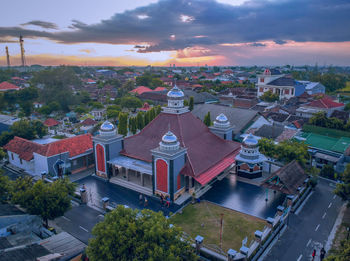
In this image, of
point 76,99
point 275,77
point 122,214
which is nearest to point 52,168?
point 122,214

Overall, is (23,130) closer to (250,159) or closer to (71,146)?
(71,146)

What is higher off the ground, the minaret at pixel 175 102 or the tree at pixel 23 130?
the minaret at pixel 175 102

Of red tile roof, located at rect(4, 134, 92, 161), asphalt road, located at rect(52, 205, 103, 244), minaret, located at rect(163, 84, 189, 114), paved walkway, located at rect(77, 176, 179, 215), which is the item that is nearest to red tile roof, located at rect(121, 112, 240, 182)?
minaret, located at rect(163, 84, 189, 114)

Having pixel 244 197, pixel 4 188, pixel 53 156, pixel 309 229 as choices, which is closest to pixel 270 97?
pixel 244 197

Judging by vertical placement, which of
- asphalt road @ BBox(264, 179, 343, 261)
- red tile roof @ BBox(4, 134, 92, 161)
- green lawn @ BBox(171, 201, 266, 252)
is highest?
red tile roof @ BBox(4, 134, 92, 161)

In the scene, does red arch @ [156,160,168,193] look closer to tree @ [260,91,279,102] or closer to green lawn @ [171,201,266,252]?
green lawn @ [171,201,266,252]

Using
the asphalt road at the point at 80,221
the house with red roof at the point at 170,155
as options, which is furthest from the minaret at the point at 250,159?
the asphalt road at the point at 80,221

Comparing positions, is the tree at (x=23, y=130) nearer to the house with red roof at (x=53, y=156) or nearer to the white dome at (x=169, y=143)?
the house with red roof at (x=53, y=156)
